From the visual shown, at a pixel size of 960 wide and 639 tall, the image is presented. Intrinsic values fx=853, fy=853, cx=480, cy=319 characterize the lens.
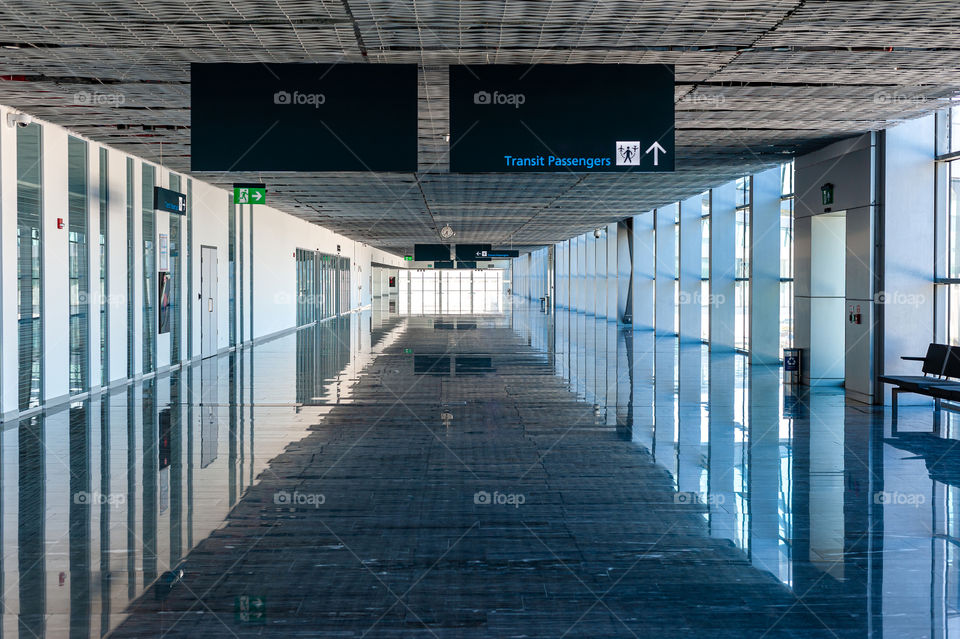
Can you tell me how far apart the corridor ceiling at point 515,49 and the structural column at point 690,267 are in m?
10.4

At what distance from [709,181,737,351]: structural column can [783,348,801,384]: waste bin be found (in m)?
6.04

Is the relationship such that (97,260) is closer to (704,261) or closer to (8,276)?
(8,276)

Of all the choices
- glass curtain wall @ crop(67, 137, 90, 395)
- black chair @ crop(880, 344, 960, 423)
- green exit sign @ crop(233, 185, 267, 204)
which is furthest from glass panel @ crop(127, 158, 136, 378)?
black chair @ crop(880, 344, 960, 423)

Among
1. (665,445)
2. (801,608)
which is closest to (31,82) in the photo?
(665,445)

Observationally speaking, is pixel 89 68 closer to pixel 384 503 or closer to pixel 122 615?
pixel 384 503

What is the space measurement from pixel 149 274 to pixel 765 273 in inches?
446

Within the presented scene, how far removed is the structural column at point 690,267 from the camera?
73.4 feet

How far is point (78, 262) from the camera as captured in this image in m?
11.2

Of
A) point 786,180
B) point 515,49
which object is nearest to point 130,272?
point 515,49

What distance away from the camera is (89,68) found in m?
7.66

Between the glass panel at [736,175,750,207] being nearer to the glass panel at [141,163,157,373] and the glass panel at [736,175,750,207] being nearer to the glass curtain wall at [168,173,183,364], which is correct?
the glass curtain wall at [168,173,183,364]

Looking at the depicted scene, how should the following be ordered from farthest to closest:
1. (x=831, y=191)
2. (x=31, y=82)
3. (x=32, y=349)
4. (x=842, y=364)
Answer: (x=842, y=364), (x=831, y=191), (x=32, y=349), (x=31, y=82)

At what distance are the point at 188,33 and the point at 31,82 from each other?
276 centimetres

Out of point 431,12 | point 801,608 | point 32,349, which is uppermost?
point 431,12
